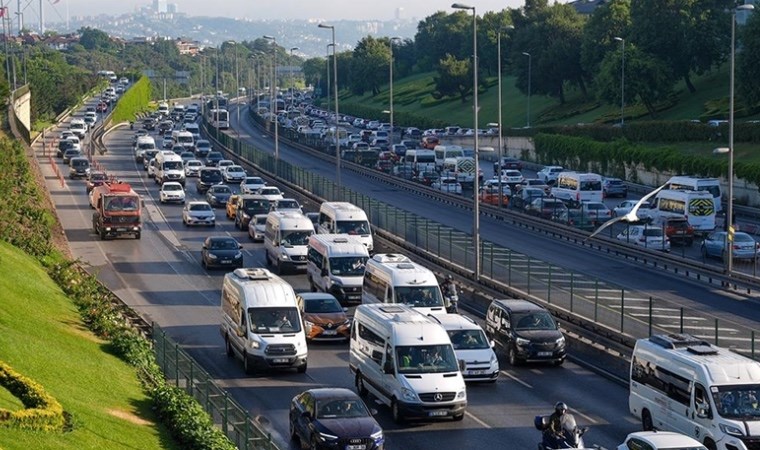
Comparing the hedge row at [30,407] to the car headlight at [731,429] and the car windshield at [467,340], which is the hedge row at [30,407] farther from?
the car headlight at [731,429]

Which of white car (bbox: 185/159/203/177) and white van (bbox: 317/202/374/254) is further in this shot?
white car (bbox: 185/159/203/177)

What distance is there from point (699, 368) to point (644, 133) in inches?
2783

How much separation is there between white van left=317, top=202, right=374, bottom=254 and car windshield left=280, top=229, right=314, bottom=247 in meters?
2.06

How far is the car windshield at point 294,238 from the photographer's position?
169ft

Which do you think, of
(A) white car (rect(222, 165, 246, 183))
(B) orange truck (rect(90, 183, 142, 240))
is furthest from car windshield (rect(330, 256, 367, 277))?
(A) white car (rect(222, 165, 246, 183))

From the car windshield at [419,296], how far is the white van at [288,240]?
41.7 ft

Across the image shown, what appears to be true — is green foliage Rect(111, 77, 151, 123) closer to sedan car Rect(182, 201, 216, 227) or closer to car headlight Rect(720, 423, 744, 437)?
sedan car Rect(182, 201, 216, 227)

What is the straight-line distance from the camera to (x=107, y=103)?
17400 cm

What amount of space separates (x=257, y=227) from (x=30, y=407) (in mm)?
37232

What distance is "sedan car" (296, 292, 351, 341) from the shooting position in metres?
38.7

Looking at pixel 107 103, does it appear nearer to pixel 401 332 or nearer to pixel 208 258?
pixel 208 258

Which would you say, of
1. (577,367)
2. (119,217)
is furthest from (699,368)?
(119,217)

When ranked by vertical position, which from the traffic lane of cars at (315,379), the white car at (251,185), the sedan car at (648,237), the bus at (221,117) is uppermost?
the bus at (221,117)

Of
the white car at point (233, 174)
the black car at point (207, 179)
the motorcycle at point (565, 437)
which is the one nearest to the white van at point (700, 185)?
the black car at point (207, 179)
